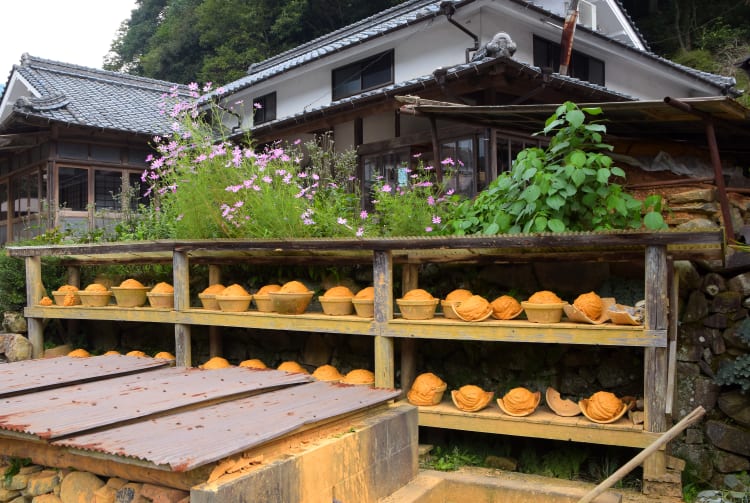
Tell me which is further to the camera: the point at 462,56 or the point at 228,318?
the point at 462,56

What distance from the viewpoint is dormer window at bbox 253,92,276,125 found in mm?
14781

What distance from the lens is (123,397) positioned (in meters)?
3.71

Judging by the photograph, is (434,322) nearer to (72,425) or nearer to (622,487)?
(622,487)

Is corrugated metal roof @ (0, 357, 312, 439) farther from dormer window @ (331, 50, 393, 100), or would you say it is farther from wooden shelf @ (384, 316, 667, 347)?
dormer window @ (331, 50, 393, 100)

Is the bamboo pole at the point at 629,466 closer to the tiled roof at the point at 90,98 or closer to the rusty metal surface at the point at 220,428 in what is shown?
the rusty metal surface at the point at 220,428

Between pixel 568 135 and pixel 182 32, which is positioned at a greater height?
pixel 182 32

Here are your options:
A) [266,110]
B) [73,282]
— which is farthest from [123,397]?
[266,110]

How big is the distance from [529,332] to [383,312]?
131 cm

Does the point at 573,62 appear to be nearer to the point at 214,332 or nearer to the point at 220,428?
the point at 214,332

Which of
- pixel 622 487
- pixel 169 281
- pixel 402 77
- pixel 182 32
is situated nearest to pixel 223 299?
pixel 169 281

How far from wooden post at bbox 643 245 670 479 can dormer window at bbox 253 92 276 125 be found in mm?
11308

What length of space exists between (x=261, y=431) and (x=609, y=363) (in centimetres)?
350

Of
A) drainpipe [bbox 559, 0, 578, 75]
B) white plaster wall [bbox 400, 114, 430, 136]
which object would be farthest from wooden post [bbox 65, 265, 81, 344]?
drainpipe [bbox 559, 0, 578, 75]

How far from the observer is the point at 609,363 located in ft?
17.9
